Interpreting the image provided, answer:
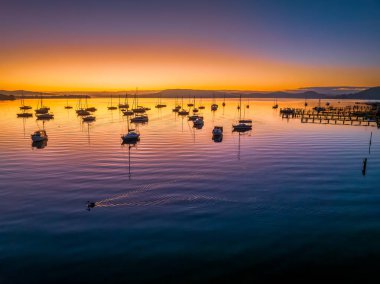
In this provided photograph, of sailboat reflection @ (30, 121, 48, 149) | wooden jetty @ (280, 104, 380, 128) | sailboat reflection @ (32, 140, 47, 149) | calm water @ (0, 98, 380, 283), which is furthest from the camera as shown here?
wooden jetty @ (280, 104, 380, 128)

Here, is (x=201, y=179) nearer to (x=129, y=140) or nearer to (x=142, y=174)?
(x=142, y=174)

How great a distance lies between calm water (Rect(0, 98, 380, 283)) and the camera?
2039cm

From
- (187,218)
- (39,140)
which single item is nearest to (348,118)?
(39,140)

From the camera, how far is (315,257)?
70.5 ft

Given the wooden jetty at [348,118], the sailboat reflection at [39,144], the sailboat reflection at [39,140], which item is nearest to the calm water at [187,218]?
the sailboat reflection at [39,144]

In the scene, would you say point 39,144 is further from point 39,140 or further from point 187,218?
point 187,218

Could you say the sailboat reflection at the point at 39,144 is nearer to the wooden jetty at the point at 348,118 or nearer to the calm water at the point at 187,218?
the calm water at the point at 187,218

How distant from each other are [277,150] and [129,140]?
3428 cm

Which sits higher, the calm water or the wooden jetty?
the wooden jetty

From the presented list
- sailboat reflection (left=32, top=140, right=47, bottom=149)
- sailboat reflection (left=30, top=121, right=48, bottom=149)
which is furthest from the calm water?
sailboat reflection (left=30, top=121, right=48, bottom=149)

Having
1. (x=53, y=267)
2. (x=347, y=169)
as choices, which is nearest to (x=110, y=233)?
(x=53, y=267)

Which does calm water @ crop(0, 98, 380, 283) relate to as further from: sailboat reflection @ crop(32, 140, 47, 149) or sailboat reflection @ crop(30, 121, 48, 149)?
sailboat reflection @ crop(30, 121, 48, 149)

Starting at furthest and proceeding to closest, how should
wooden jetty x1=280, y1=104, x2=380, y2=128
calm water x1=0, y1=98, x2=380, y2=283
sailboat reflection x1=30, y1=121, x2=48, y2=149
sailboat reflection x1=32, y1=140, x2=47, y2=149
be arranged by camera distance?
wooden jetty x1=280, y1=104, x2=380, y2=128 < sailboat reflection x1=30, y1=121, x2=48, y2=149 < sailboat reflection x1=32, y1=140, x2=47, y2=149 < calm water x1=0, y1=98, x2=380, y2=283

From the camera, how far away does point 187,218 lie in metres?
28.1
